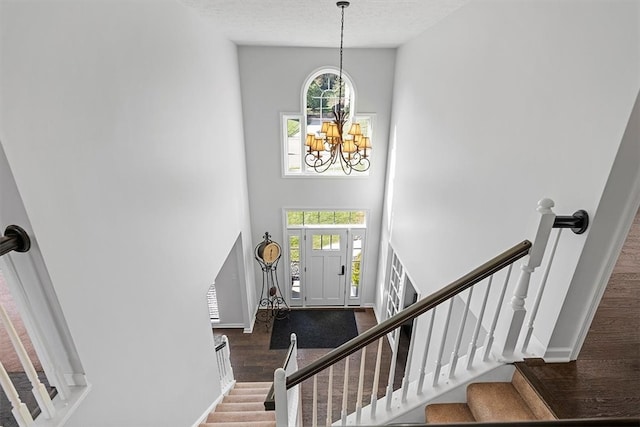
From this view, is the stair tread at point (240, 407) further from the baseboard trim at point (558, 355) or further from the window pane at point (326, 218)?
the window pane at point (326, 218)

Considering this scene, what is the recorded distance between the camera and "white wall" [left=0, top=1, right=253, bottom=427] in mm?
1453

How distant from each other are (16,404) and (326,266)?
5.40 metres

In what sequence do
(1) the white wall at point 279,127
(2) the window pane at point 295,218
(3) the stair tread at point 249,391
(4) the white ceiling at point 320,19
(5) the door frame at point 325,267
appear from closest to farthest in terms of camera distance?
(4) the white ceiling at point 320,19, (3) the stair tread at point 249,391, (1) the white wall at point 279,127, (2) the window pane at point 295,218, (5) the door frame at point 325,267

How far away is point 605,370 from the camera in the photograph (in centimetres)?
197

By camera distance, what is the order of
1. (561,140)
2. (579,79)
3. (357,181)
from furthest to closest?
(357,181)
(561,140)
(579,79)

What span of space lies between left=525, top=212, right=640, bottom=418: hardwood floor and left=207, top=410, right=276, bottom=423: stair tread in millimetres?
2633

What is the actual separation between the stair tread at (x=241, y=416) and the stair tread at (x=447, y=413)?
201cm

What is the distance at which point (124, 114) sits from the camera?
2119 millimetres

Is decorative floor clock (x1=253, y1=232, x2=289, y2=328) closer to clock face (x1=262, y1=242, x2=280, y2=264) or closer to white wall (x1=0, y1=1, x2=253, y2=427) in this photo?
clock face (x1=262, y1=242, x2=280, y2=264)

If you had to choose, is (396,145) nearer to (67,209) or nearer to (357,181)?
(357,181)

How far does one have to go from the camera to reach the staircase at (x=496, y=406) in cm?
188

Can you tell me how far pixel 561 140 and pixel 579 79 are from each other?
0.32m

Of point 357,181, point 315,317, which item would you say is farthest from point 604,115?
point 315,317

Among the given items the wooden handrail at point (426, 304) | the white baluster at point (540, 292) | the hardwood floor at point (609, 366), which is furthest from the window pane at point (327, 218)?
the wooden handrail at point (426, 304)
